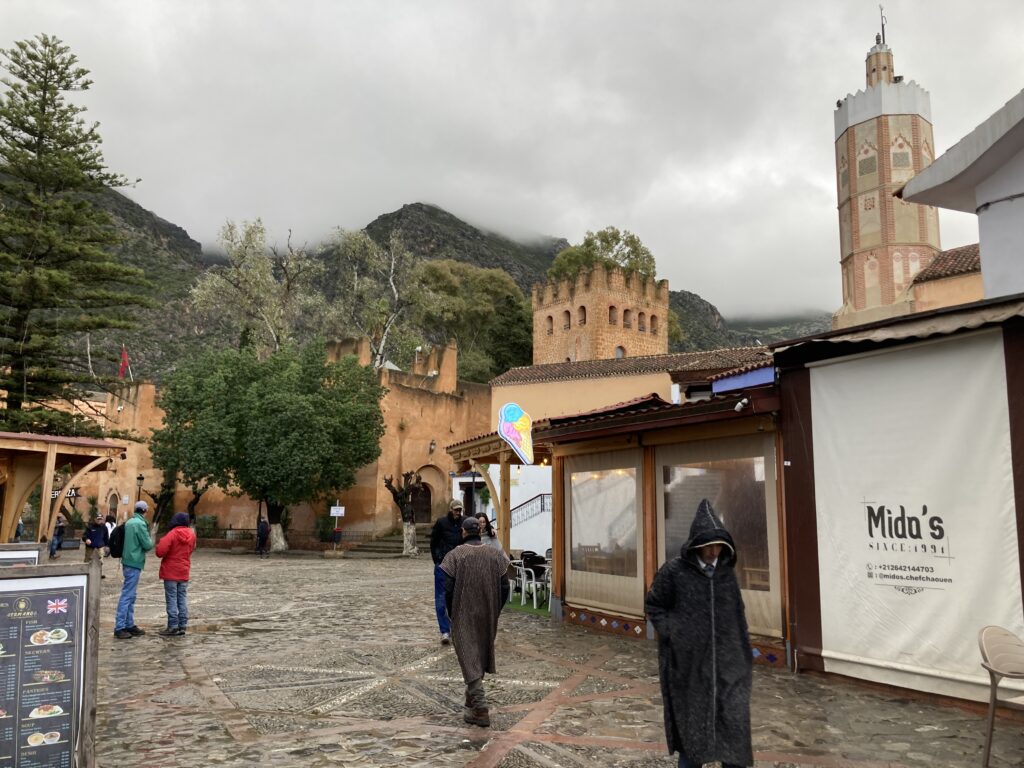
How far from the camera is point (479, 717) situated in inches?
217

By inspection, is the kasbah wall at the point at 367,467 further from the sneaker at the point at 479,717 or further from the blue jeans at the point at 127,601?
the sneaker at the point at 479,717

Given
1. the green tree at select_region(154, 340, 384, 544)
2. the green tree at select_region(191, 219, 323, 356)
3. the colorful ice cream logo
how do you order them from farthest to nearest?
1. the green tree at select_region(191, 219, 323, 356)
2. the green tree at select_region(154, 340, 384, 544)
3. the colorful ice cream logo

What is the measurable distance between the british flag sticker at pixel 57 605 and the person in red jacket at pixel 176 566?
526 cm

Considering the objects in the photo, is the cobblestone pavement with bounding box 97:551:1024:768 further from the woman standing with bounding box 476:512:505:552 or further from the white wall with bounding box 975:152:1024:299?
the white wall with bounding box 975:152:1024:299

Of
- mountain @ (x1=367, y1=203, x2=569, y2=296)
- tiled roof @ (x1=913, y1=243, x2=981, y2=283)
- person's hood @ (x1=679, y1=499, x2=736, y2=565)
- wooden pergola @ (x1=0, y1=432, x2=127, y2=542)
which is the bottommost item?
person's hood @ (x1=679, y1=499, x2=736, y2=565)

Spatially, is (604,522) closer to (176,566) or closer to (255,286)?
(176,566)

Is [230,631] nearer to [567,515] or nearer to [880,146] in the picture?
[567,515]

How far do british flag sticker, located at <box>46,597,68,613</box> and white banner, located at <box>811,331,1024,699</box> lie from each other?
6.14 meters

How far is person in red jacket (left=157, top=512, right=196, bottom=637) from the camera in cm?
931

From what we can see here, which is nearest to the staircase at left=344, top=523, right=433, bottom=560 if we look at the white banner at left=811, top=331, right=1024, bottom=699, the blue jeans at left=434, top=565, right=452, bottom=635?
the blue jeans at left=434, top=565, right=452, bottom=635

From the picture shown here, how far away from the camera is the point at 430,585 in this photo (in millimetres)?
16328

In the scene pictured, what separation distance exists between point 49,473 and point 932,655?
12787 millimetres

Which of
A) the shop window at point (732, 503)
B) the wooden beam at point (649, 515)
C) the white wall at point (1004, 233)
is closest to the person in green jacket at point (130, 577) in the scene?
the wooden beam at point (649, 515)

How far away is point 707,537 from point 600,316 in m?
48.0
